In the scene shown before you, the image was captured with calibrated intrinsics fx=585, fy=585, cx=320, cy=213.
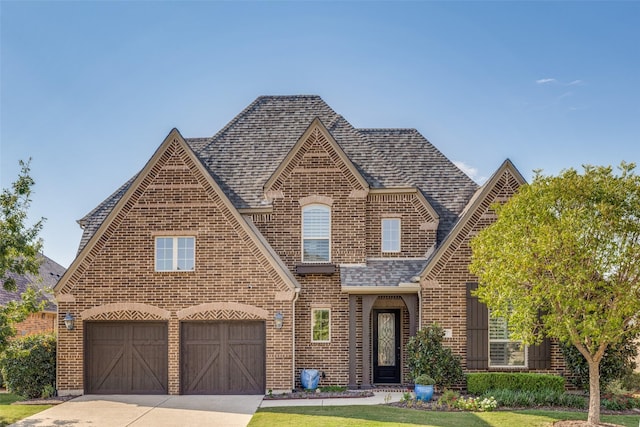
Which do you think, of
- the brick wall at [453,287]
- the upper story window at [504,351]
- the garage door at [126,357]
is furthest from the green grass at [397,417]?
the garage door at [126,357]

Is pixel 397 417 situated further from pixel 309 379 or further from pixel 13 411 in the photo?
pixel 13 411

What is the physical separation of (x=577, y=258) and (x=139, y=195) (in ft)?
39.3

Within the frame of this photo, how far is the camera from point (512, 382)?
625 inches

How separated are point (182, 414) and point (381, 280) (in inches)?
272

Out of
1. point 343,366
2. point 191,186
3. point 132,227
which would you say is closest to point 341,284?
point 343,366

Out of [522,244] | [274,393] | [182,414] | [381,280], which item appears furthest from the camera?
[381,280]

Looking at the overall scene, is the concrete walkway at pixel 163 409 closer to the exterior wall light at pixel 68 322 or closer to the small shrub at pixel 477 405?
the small shrub at pixel 477 405

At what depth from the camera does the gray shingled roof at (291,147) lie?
63.3ft

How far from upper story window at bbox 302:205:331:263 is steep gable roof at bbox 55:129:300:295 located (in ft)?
5.12

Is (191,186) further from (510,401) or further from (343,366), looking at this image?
(510,401)

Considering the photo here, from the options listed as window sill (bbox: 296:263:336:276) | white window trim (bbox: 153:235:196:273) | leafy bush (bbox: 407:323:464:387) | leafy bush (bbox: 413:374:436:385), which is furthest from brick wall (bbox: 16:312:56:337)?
leafy bush (bbox: 413:374:436:385)

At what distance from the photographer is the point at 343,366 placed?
58.6 ft

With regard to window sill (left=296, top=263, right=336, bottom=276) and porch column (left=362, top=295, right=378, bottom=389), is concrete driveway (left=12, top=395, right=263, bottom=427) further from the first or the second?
window sill (left=296, top=263, right=336, bottom=276)

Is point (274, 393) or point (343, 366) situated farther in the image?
point (343, 366)
